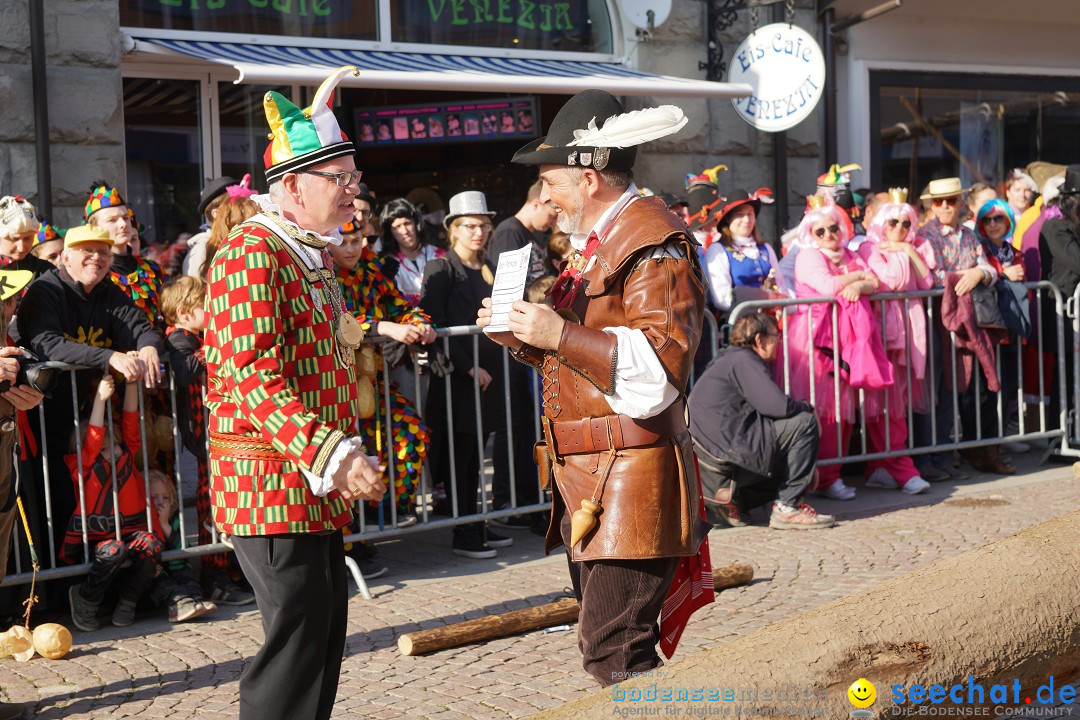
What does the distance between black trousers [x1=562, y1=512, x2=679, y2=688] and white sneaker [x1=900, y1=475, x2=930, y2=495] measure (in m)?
5.17

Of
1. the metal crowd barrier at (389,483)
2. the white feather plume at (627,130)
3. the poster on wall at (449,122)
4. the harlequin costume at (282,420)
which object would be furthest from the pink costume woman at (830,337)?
the harlequin costume at (282,420)

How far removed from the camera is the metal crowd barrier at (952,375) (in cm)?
803

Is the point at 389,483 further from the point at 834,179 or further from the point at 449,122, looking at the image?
the point at 834,179

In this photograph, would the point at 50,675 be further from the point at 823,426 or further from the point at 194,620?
the point at 823,426

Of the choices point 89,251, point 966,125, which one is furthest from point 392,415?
point 966,125

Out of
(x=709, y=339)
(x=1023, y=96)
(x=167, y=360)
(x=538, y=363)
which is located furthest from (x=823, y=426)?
(x=1023, y=96)

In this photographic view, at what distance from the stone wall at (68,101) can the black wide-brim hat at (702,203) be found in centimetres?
385

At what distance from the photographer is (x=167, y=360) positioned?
5945 mm

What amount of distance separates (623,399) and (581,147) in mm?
705

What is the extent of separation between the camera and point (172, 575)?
6.03m

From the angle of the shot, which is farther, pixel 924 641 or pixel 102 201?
pixel 102 201

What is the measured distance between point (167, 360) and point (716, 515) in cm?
331

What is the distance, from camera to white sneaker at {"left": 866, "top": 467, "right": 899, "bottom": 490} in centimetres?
852

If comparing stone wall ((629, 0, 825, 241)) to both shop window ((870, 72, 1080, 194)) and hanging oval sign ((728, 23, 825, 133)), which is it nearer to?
hanging oval sign ((728, 23, 825, 133))
